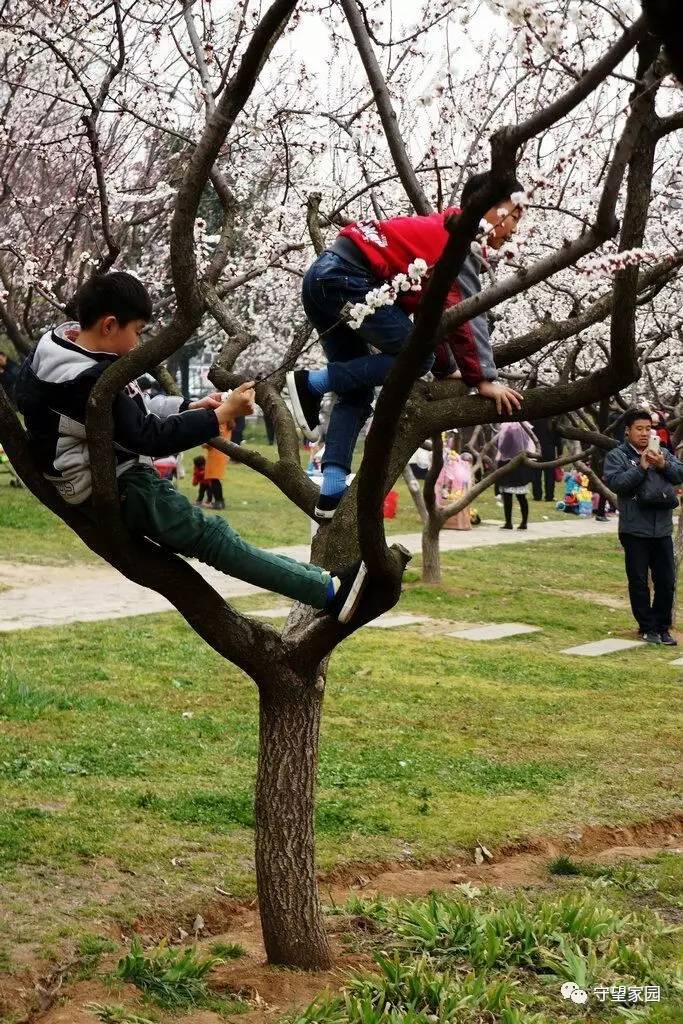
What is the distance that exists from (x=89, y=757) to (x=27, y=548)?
882cm

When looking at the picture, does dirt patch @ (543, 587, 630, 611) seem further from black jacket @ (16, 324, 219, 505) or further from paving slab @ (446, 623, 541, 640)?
black jacket @ (16, 324, 219, 505)

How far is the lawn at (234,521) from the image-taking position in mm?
14695

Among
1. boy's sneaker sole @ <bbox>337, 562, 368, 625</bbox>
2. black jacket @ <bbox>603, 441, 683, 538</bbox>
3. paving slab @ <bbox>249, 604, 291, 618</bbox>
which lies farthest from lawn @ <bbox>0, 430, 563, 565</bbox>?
boy's sneaker sole @ <bbox>337, 562, 368, 625</bbox>

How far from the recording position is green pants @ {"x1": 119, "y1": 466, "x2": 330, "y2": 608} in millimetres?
3402

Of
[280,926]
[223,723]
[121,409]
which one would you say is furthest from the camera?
[223,723]

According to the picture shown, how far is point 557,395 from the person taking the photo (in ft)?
11.6

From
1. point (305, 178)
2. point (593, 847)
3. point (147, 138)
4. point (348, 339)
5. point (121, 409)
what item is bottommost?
point (593, 847)

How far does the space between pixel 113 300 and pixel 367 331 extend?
3.14 ft

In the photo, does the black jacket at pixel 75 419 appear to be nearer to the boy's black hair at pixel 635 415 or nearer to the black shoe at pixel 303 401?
the black shoe at pixel 303 401

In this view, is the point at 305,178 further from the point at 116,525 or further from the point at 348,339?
the point at 116,525

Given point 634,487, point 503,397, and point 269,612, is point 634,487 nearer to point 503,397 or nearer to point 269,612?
point 269,612

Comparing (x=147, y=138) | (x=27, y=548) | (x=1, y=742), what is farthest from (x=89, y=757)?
(x=147, y=138)

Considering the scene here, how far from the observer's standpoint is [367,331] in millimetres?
3959

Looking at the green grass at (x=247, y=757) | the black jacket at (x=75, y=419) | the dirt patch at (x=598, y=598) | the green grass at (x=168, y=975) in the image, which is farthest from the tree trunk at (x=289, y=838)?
the dirt patch at (x=598, y=598)
